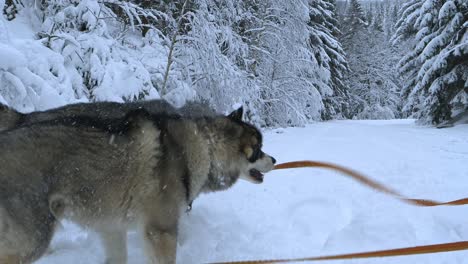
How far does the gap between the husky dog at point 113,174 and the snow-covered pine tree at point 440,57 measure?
18.1 metres

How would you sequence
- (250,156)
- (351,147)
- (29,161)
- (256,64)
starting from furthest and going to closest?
(256,64) < (351,147) < (250,156) < (29,161)

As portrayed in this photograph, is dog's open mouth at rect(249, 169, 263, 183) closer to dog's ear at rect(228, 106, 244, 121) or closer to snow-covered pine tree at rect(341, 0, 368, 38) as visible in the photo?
dog's ear at rect(228, 106, 244, 121)

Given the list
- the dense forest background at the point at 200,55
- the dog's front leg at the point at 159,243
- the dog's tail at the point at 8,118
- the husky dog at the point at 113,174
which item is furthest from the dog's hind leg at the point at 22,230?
the dense forest background at the point at 200,55

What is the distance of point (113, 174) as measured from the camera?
3090mm

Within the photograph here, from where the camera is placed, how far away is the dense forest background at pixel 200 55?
7.07m

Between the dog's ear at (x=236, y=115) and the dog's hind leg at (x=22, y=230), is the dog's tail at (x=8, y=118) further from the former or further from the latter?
the dog's ear at (x=236, y=115)

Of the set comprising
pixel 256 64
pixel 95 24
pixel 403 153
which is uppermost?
pixel 95 24

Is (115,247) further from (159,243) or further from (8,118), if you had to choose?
(8,118)

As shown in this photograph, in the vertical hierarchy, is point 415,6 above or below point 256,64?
above

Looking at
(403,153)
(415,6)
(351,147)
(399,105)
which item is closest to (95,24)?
(351,147)

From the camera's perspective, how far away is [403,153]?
10.0 metres

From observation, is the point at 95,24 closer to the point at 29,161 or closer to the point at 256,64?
the point at 29,161

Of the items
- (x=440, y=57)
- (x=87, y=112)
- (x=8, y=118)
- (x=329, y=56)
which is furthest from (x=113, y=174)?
(x=329, y=56)

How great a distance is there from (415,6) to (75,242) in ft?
77.6
